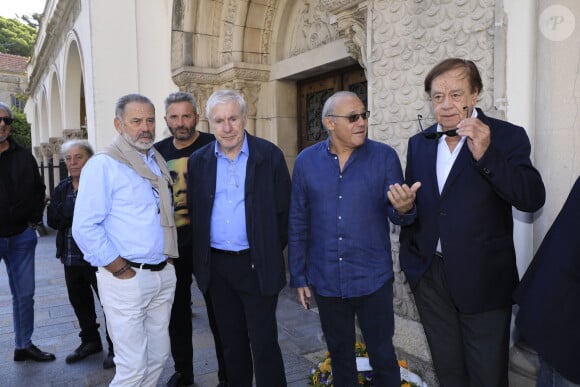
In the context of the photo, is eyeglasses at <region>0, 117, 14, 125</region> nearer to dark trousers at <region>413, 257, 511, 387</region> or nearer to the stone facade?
the stone facade

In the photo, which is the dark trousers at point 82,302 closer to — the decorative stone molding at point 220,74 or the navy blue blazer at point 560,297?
the decorative stone molding at point 220,74

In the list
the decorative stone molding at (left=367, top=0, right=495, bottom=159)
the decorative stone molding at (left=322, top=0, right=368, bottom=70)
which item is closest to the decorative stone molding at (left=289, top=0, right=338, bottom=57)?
the decorative stone molding at (left=322, top=0, right=368, bottom=70)

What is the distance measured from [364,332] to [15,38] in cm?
5507

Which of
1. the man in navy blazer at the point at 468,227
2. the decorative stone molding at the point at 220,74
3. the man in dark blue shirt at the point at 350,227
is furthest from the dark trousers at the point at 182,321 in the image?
the decorative stone molding at the point at 220,74

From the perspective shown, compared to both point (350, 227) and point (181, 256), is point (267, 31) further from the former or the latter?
point (350, 227)

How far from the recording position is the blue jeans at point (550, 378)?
1.26 m

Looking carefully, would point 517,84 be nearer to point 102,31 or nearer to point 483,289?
point 483,289

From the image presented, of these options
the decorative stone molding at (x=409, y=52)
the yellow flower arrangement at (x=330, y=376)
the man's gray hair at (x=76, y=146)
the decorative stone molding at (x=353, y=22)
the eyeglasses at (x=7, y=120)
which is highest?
the decorative stone molding at (x=353, y=22)

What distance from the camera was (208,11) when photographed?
5.64 m

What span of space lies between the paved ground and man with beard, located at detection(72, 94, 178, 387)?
3.08ft

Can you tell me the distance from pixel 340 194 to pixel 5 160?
262 cm

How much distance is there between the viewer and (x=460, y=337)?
193 centimetres

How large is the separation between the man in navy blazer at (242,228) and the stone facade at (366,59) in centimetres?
103

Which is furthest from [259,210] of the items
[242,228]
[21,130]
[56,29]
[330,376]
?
[21,130]
